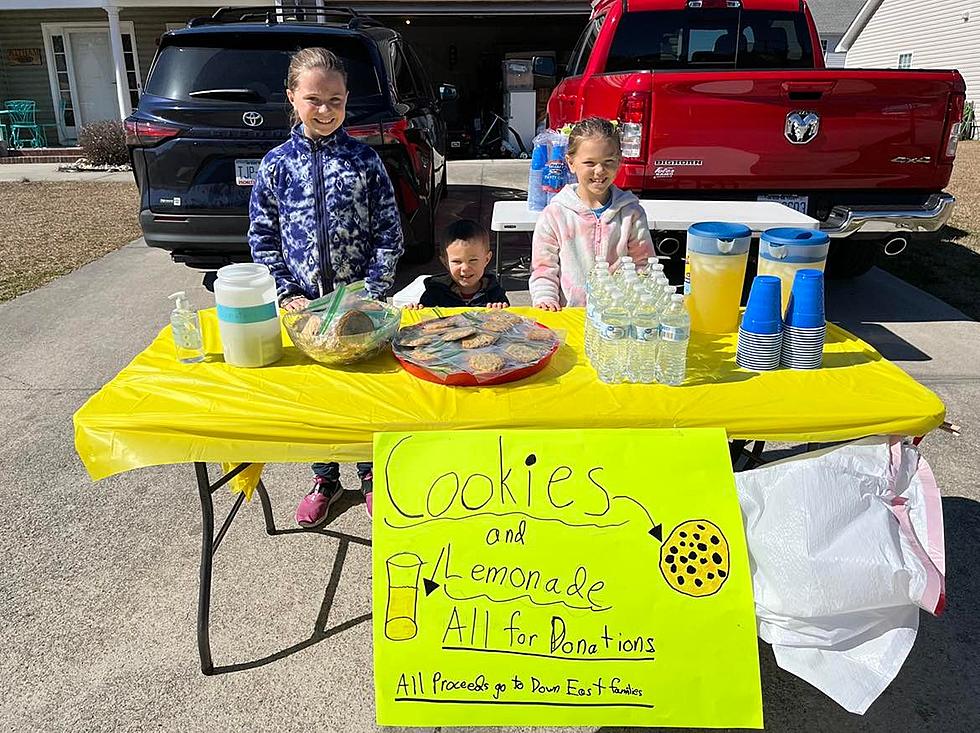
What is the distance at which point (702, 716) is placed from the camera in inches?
66.4

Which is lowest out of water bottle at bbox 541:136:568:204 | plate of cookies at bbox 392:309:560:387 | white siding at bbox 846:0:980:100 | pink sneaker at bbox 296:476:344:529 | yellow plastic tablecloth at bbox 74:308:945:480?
pink sneaker at bbox 296:476:344:529

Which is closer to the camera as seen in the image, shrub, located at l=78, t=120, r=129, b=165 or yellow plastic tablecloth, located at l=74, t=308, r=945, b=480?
yellow plastic tablecloth, located at l=74, t=308, r=945, b=480

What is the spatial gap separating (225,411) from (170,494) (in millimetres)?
1688

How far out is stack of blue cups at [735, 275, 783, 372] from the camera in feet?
6.58

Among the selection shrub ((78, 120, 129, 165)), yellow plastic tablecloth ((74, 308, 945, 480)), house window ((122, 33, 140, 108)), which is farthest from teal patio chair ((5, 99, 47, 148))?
yellow plastic tablecloth ((74, 308, 945, 480))

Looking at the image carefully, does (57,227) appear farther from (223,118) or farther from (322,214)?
(322,214)

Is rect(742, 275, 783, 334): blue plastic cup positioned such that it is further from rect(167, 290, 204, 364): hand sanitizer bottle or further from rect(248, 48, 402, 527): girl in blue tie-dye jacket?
rect(167, 290, 204, 364): hand sanitizer bottle

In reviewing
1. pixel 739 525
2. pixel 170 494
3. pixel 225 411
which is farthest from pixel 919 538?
pixel 170 494

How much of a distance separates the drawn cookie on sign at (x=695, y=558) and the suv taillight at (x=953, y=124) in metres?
4.01

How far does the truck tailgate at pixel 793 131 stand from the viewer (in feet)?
14.7

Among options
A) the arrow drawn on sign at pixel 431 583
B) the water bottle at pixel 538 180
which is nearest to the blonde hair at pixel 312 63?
the arrow drawn on sign at pixel 431 583

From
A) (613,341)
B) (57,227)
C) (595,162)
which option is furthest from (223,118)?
(57,227)

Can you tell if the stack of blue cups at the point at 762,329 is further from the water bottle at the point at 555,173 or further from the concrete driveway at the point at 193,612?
the water bottle at the point at 555,173

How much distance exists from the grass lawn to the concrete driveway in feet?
11.3
